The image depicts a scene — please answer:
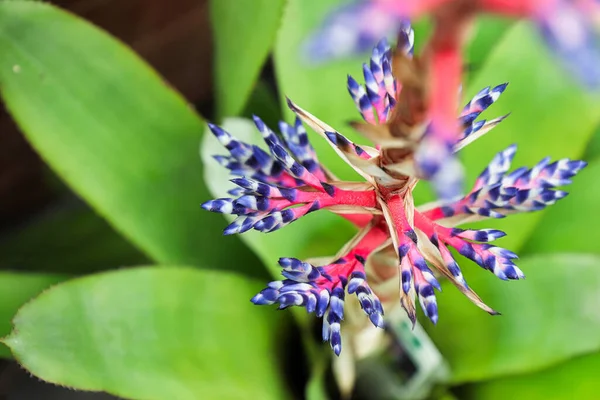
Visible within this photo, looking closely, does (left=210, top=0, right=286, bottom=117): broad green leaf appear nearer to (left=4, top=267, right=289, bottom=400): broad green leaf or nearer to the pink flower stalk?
(left=4, top=267, right=289, bottom=400): broad green leaf

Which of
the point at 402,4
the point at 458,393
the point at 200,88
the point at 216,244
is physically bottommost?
the point at 402,4

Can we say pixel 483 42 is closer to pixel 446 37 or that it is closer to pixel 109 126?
pixel 109 126

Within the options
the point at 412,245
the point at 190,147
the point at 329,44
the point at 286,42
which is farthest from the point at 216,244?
the point at 329,44

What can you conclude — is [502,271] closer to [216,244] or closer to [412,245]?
[412,245]

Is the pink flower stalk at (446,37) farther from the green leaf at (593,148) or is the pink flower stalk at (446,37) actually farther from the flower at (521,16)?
the green leaf at (593,148)

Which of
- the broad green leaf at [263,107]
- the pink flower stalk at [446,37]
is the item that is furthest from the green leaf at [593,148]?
the pink flower stalk at [446,37]

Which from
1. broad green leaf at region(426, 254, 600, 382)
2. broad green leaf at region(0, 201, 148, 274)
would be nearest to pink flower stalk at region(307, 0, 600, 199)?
broad green leaf at region(426, 254, 600, 382)

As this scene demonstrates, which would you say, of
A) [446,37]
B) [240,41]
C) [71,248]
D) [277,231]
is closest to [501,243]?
[277,231]
